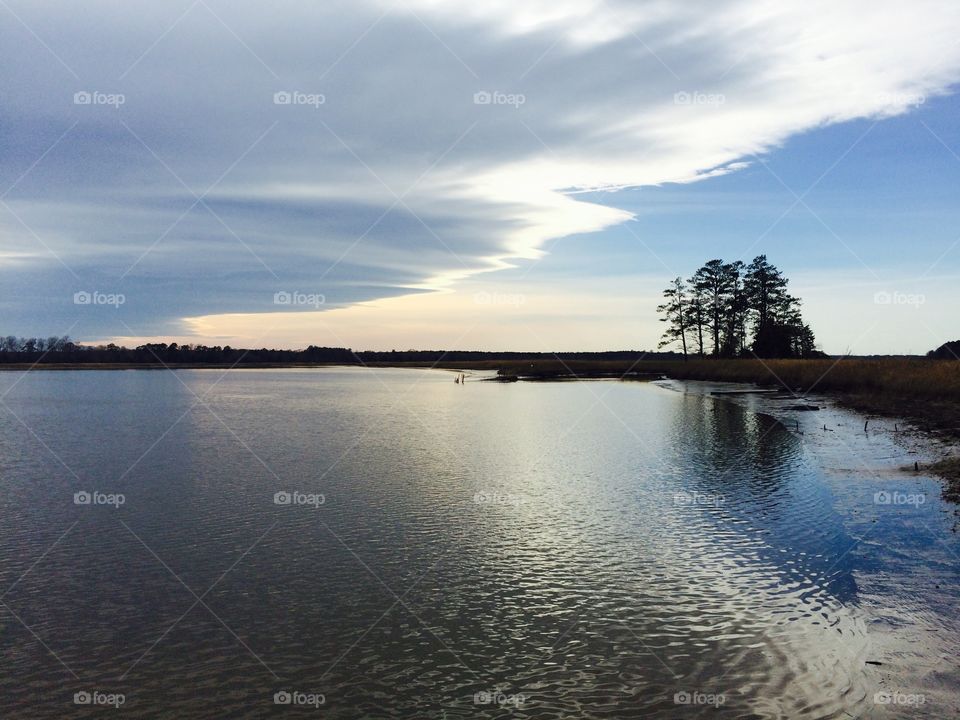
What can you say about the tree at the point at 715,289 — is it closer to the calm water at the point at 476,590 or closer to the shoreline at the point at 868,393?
the shoreline at the point at 868,393

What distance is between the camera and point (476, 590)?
14.7 meters

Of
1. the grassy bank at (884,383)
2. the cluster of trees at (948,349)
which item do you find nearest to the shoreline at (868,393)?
the grassy bank at (884,383)

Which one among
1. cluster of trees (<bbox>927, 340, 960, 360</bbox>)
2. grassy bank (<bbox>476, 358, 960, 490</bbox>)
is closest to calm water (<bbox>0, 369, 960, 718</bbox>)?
grassy bank (<bbox>476, 358, 960, 490</bbox>)

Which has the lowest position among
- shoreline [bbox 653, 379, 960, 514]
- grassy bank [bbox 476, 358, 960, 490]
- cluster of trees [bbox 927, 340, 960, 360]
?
shoreline [bbox 653, 379, 960, 514]

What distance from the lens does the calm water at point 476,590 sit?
10.4 meters

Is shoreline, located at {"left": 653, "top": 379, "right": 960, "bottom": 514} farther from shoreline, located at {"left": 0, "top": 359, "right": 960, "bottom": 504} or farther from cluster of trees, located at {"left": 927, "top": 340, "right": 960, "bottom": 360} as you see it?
cluster of trees, located at {"left": 927, "top": 340, "right": 960, "bottom": 360}

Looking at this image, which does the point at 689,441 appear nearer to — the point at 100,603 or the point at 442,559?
the point at 442,559

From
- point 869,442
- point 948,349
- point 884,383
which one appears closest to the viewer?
point 869,442

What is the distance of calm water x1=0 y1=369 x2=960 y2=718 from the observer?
10.4 m

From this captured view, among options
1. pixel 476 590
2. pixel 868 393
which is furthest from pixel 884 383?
pixel 476 590

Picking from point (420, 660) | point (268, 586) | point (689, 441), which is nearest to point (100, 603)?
point (268, 586)

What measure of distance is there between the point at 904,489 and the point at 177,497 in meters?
24.7

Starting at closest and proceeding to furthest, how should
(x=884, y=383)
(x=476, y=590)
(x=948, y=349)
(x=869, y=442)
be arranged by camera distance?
(x=476, y=590)
(x=869, y=442)
(x=884, y=383)
(x=948, y=349)

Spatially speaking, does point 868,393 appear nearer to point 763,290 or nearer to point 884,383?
point 884,383
